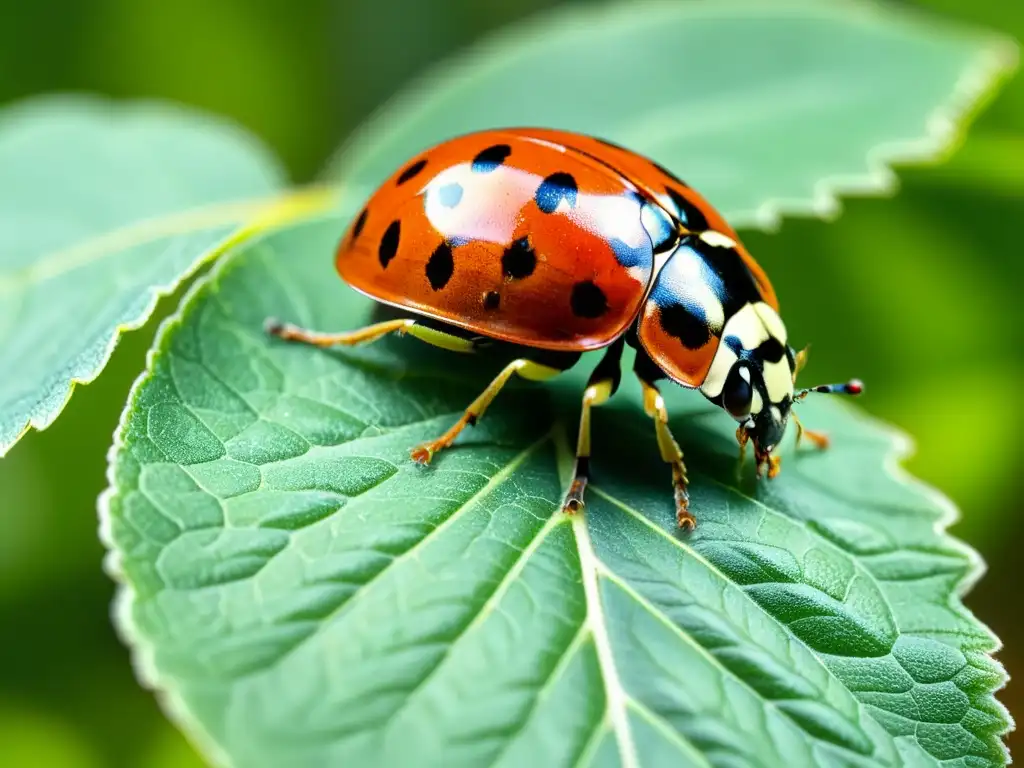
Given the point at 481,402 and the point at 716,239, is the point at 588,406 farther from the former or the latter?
the point at 716,239

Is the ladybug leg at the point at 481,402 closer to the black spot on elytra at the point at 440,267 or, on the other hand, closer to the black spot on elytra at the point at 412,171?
the black spot on elytra at the point at 440,267

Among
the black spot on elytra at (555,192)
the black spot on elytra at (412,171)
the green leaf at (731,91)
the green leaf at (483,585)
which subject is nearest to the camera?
the green leaf at (483,585)

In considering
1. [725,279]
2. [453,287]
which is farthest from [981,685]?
[453,287]

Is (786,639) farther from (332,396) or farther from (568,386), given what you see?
(332,396)

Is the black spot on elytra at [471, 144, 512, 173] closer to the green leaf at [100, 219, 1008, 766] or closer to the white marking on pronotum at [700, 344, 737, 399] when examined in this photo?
the green leaf at [100, 219, 1008, 766]

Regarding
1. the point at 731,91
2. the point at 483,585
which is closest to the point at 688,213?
the point at 483,585

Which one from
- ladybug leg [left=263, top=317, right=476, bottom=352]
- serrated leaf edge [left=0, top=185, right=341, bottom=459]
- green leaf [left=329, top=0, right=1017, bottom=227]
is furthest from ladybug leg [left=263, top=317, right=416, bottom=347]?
green leaf [left=329, top=0, right=1017, bottom=227]

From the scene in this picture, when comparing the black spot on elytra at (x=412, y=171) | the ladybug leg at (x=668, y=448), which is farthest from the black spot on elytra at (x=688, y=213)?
the black spot on elytra at (x=412, y=171)
